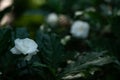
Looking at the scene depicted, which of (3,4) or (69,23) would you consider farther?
(3,4)

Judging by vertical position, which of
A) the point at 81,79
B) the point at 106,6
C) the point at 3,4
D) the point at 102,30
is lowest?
the point at 81,79

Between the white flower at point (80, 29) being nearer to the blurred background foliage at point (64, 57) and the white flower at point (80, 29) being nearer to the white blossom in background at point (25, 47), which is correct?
the blurred background foliage at point (64, 57)

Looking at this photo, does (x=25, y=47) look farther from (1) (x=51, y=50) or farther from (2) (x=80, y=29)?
(2) (x=80, y=29)

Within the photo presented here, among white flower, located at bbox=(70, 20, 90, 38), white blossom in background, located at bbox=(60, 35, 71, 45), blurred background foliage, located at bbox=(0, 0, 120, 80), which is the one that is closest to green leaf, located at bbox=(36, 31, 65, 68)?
blurred background foliage, located at bbox=(0, 0, 120, 80)

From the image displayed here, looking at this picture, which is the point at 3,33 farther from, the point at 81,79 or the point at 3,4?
the point at 3,4

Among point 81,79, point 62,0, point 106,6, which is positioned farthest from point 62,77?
point 62,0

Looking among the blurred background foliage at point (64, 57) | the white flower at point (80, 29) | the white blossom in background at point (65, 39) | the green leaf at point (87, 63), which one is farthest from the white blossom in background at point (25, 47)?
the white flower at point (80, 29)

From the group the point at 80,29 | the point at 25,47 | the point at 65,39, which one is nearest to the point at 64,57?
Result: the point at 25,47
